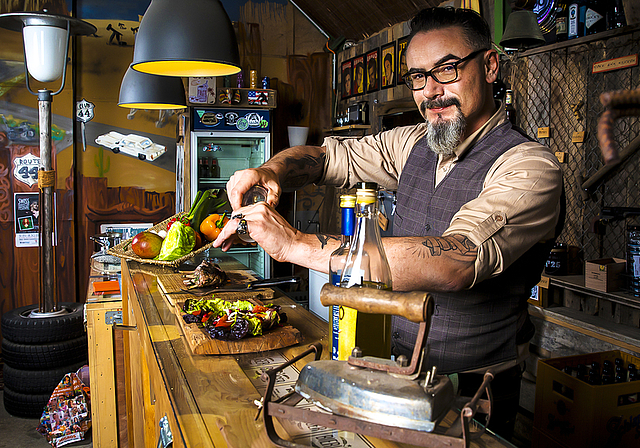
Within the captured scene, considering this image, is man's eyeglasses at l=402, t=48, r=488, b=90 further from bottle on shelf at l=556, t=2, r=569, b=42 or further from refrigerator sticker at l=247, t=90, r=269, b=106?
refrigerator sticker at l=247, t=90, r=269, b=106

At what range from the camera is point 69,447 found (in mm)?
3516

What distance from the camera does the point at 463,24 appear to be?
1468 millimetres

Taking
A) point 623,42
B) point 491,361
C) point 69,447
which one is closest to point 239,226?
point 491,361

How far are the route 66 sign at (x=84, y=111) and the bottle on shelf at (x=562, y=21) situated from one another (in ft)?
14.4

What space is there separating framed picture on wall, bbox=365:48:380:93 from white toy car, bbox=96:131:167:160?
2.32 m

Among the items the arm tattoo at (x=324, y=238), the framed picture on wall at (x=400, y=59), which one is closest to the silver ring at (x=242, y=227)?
the arm tattoo at (x=324, y=238)

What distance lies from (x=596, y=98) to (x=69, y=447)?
4002 mm

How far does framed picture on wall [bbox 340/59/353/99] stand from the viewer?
5648mm

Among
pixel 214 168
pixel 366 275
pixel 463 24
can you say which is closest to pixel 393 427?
pixel 366 275

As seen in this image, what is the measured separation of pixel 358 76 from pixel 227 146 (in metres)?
1.55

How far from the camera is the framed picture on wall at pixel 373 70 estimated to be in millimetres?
5039

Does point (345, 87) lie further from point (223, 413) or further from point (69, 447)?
point (223, 413)

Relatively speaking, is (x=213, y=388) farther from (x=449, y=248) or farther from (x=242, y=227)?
(x=449, y=248)

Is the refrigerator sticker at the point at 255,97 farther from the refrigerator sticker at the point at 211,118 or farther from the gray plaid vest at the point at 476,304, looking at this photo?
the gray plaid vest at the point at 476,304
